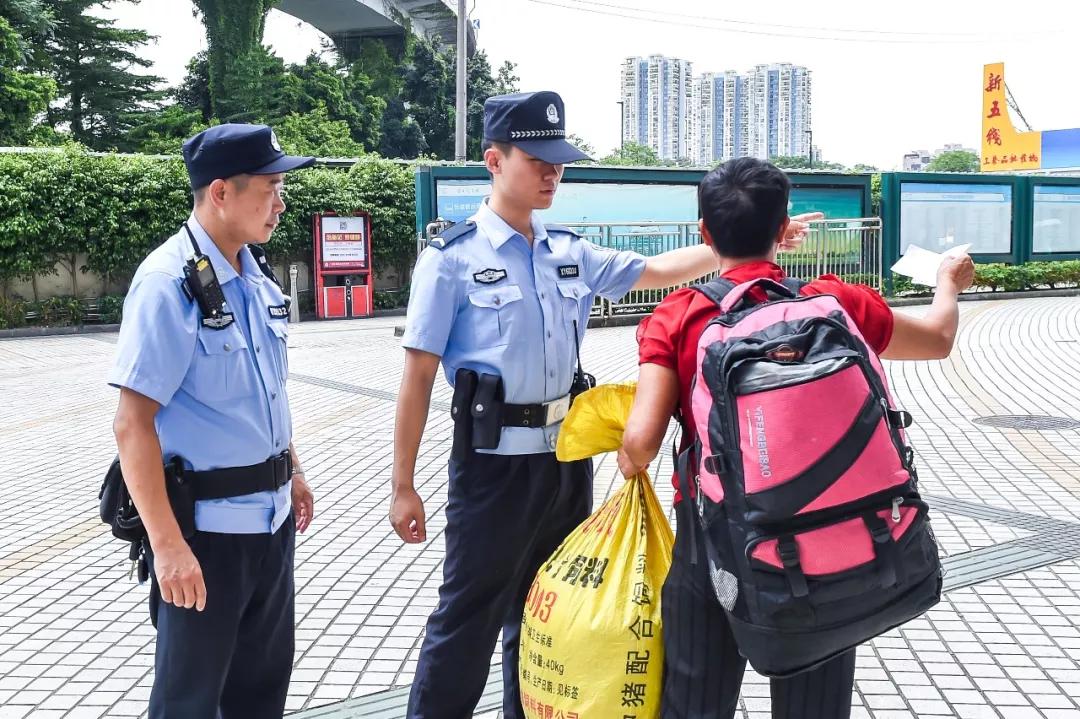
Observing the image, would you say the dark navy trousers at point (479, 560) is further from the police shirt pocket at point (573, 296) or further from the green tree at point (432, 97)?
the green tree at point (432, 97)

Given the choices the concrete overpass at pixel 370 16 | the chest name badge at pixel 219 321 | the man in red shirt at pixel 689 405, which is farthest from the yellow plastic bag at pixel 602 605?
the concrete overpass at pixel 370 16

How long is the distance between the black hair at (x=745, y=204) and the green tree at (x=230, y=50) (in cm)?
4329

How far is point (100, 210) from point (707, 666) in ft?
62.8

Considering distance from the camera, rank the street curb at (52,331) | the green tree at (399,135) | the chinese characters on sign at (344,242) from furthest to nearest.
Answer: the green tree at (399,135), the chinese characters on sign at (344,242), the street curb at (52,331)

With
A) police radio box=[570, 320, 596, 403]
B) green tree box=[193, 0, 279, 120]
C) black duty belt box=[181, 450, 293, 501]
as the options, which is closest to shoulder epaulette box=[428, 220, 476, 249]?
police radio box=[570, 320, 596, 403]

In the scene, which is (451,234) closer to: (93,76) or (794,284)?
(794,284)

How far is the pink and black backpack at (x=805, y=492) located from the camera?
177 cm

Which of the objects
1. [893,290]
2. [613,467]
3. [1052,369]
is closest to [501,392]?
[613,467]

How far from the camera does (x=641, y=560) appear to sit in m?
2.28

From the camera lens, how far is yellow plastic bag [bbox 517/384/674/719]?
2.23 m

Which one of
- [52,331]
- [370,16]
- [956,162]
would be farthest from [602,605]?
[956,162]

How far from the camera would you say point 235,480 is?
7.24ft

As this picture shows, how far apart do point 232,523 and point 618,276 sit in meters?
1.39

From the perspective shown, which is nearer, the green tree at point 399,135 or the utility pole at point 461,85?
the utility pole at point 461,85
